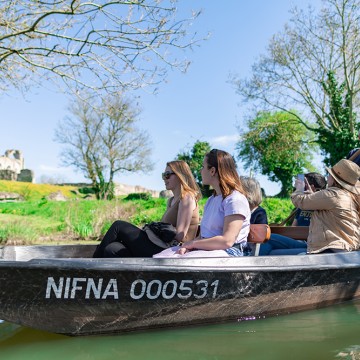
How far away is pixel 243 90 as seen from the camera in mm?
24484

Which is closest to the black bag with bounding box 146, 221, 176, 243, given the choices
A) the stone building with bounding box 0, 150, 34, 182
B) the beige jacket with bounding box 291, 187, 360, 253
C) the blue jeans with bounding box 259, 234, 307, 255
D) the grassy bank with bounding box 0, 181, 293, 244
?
the beige jacket with bounding box 291, 187, 360, 253

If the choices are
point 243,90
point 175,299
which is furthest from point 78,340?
point 243,90

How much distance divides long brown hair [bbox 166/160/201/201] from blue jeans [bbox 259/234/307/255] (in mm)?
1112

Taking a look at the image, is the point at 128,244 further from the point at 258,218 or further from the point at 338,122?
the point at 338,122

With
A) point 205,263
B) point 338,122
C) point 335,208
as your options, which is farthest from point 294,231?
point 338,122

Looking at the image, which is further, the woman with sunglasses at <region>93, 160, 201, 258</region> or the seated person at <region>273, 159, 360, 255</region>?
the seated person at <region>273, 159, 360, 255</region>

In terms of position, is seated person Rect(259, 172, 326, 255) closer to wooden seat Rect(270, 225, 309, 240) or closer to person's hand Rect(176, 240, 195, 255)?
wooden seat Rect(270, 225, 309, 240)

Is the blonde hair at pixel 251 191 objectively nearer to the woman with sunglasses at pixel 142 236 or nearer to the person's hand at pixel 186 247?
the woman with sunglasses at pixel 142 236

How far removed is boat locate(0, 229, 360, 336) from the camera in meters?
3.68

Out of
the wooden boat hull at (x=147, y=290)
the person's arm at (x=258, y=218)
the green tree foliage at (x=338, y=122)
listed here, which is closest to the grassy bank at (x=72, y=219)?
the green tree foliage at (x=338, y=122)

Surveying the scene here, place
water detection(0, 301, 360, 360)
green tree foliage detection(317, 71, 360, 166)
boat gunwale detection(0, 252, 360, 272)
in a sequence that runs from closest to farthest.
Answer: water detection(0, 301, 360, 360)
boat gunwale detection(0, 252, 360, 272)
green tree foliage detection(317, 71, 360, 166)

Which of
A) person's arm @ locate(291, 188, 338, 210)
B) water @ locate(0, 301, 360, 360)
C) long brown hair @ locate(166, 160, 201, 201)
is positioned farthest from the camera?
person's arm @ locate(291, 188, 338, 210)

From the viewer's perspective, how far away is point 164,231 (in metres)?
4.39

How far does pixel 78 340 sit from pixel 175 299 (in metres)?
0.75
